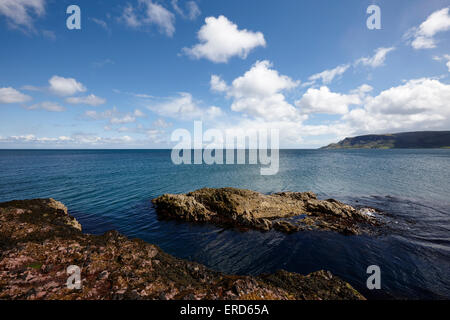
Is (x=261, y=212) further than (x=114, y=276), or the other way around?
(x=261, y=212)

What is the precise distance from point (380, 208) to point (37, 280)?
40.3 metres

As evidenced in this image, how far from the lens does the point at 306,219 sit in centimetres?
2330

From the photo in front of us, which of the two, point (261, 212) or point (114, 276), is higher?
point (114, 276)

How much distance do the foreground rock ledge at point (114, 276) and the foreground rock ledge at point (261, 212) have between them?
470 inches

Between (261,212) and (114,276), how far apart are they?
19.8 m

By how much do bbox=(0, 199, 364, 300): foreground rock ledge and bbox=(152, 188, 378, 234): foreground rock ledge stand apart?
11.9 m

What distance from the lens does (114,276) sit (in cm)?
839

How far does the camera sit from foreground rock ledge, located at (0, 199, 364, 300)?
750cm

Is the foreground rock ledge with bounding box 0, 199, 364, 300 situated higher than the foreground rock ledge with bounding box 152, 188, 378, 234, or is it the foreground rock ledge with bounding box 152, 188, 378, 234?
the foreground rock ledge with bounding box 0, 199, 364, 300

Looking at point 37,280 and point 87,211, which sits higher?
point 37,280
